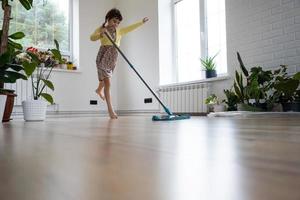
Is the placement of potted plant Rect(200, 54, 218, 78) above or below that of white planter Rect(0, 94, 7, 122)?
above

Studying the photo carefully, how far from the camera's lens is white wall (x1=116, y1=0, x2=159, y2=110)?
5121 mm

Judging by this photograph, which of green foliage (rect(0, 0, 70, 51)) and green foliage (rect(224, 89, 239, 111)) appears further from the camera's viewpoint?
green foliage (rect(0, 0, 70, 51))

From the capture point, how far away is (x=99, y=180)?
0.71ft

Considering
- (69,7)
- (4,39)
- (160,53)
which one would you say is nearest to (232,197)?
(4,39)

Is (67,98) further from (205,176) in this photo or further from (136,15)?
(205,176)

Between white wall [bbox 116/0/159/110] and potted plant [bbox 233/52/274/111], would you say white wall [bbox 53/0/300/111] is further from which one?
potted plant [bbox 233/52/274/111]

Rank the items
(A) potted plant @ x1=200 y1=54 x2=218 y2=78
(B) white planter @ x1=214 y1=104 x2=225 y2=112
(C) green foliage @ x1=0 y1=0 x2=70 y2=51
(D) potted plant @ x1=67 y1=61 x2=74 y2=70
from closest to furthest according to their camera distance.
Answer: (B) white planter @ x1=214 y1=104 x2=225 y2=112
(A) potted plant @ x1=200 y1=54 x2=218 y2=78
(C) green foliage @ x1=0 y1=0 x2=70 y2=51
(D) potted plant @ x1=67 y1=61 x2=74 y2=70

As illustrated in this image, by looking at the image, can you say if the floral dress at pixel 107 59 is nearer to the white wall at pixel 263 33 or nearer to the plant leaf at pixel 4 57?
the plant leaf at pixel 4 57

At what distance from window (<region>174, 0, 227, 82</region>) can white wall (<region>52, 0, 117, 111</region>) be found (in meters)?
1.60

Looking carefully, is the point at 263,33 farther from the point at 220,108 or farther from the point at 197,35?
the point at 197,35

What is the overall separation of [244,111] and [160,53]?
7.44 ft

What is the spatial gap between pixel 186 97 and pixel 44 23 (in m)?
2.82

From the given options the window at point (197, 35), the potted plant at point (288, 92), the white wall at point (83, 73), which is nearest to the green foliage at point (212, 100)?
the window at point (197, 35)

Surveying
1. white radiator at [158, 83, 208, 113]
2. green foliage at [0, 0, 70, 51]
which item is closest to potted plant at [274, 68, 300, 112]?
white radiator at [158, 83, 208, 113]
